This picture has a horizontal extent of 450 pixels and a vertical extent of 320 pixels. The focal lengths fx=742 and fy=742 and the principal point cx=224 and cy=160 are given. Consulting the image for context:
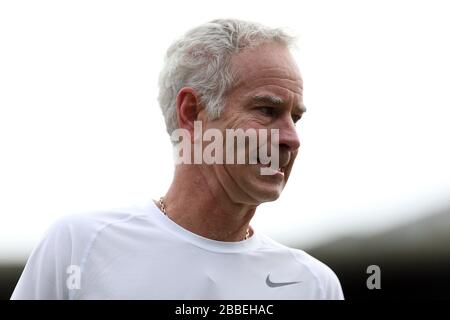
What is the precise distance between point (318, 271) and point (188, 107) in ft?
3.26

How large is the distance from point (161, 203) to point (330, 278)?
878 mm

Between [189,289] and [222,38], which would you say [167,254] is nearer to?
[189,289]

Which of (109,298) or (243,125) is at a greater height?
(243,125)

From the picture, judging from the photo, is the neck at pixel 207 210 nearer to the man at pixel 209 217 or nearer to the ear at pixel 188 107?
the man at pixel 209 217

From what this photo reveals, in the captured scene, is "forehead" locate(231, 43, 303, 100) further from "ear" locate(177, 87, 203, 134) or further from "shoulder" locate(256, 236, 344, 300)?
"shoulder" locate(256, 236, 344, 300)

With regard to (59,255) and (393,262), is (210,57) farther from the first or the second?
(393,262)

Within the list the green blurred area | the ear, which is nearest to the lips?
the ear

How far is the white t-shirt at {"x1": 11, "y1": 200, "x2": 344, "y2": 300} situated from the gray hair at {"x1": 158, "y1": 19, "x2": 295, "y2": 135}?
554 millimetres

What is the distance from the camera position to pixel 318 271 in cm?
352

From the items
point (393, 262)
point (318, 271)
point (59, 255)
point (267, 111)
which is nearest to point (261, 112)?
point (267, 111)
